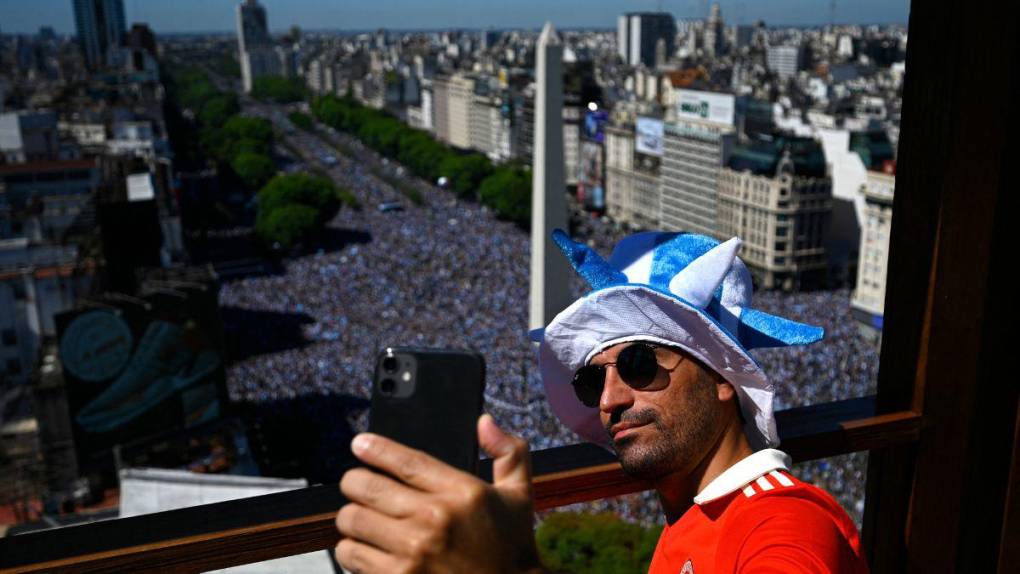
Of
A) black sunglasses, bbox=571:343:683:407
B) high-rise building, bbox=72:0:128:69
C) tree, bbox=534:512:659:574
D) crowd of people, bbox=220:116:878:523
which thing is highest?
black sunglasses, bbox=571:343:683:407

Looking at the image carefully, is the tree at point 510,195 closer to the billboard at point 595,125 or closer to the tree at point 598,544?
the billboard at point 595,125

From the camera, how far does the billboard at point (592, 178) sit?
4403cm

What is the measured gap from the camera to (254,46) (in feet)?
401

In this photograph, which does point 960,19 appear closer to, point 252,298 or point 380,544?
point 380,544

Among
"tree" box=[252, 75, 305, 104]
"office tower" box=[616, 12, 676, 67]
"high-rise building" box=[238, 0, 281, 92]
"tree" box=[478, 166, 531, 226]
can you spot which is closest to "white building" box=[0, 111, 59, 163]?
"tree" box=[478, 166, 531, 226]

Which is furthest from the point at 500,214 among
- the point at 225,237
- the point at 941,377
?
the point at 941,377

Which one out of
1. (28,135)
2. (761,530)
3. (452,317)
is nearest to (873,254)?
(452,317)

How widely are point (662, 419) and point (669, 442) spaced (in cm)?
3

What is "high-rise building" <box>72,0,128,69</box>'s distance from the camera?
10362cm

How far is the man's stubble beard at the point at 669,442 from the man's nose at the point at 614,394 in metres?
0.02

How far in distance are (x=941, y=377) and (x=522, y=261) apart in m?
31.2

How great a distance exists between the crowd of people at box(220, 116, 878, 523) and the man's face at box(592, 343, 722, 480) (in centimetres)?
747

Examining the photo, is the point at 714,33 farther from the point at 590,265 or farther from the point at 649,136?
the point at 590,265

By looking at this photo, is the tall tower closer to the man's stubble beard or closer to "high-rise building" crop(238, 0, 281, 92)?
the man's stubble beard
